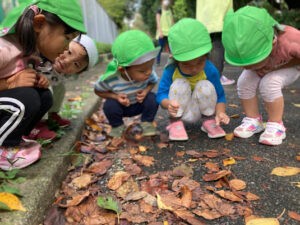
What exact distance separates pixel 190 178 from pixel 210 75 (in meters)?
0.93

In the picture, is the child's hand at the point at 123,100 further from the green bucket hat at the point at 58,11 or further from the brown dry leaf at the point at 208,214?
the brown dry leaf at the point at 208,214

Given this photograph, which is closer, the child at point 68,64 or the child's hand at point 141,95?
the child at point 68,64

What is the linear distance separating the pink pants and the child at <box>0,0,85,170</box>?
4.09ft

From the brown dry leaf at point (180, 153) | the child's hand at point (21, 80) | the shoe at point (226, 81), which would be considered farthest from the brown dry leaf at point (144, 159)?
the shoe at point (226, 81)

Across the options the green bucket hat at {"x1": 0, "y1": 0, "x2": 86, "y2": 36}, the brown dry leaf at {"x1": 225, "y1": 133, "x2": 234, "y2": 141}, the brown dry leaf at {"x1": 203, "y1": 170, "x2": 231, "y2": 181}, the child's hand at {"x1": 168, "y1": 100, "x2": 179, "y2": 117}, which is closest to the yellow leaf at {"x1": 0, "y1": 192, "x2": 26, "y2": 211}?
the green bucket hat at {"x1": 0, "y1": 0, "x2": 86, "y2": 36}

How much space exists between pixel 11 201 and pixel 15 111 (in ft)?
1.64

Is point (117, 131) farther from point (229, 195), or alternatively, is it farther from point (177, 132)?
point (229, 195)

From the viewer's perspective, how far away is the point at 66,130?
2.43 m

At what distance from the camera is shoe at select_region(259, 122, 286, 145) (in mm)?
2158

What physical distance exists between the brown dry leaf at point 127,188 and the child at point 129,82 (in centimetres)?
76

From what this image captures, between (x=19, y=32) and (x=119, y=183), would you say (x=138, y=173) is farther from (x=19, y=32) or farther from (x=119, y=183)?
(x=19, y=32)

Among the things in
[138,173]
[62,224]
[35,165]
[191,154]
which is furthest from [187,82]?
[62,224]

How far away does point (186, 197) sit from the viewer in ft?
5.18

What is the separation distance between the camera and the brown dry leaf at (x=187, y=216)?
54.7 inches
